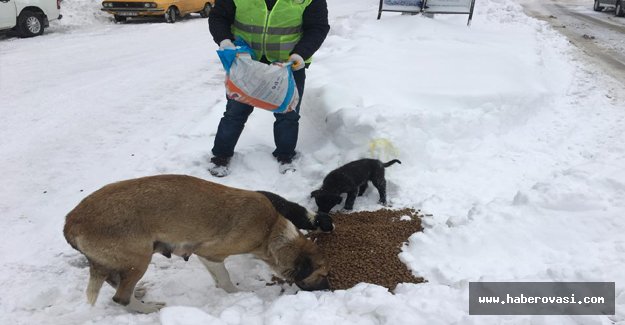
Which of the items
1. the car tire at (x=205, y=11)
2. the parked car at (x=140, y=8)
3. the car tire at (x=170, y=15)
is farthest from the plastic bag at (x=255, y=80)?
the car tire at (x=205, y=11)

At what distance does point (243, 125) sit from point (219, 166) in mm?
570

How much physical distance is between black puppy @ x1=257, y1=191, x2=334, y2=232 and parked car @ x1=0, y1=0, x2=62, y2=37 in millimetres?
11574

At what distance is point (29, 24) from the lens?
40.9 ft

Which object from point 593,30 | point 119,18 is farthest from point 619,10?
point 119,18

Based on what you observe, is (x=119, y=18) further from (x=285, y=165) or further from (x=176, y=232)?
(x=176, y=232)

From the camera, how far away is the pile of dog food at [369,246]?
11.3 feet

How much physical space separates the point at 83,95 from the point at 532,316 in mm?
7545

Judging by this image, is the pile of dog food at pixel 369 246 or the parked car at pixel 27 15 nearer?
the pile of dog food at pixel 369 246

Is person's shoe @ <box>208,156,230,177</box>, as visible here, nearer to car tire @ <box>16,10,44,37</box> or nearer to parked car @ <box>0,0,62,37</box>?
parked car @ <box>0,0,62,37</box>

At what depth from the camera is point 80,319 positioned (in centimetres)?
302

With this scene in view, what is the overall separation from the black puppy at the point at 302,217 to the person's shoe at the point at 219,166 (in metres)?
1.07

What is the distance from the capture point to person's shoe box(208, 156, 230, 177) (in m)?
5.17

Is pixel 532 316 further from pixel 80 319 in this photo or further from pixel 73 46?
pixel 73 46

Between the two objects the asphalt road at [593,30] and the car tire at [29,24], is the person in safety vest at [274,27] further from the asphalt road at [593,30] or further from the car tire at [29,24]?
the car tire at [29,24]
